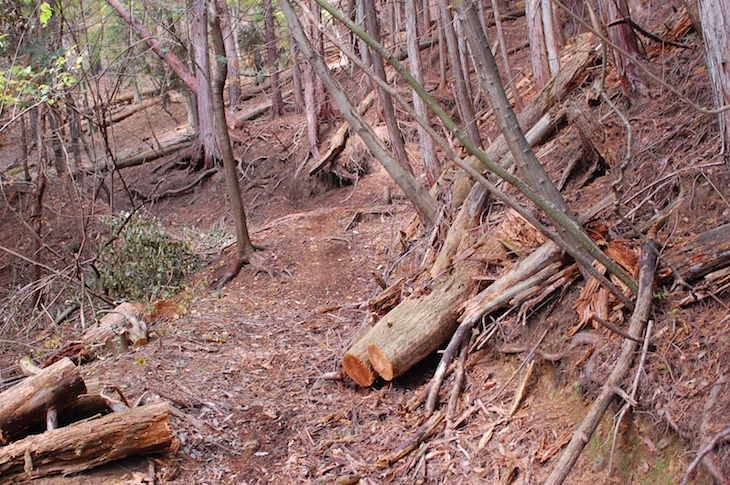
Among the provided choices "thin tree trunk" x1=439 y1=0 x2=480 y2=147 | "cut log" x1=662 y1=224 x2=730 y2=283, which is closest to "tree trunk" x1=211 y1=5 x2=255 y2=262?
"thin tree trunk" x1=439 y1=0 x2=480 y2=147

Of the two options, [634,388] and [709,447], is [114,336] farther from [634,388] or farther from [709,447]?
[709,447]

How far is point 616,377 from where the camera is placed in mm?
3781

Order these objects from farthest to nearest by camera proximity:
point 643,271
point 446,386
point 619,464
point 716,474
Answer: point 446,386 < point 643,271 < point 619,464 < point 716,474

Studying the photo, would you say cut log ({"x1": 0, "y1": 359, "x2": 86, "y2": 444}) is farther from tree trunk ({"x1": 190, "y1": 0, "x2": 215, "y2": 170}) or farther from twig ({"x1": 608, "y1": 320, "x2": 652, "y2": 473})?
tree trunk ({"x1": 190, "y1": 0, "x2": 215, "y2": 170})

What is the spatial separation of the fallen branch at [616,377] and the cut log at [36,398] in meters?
3.33

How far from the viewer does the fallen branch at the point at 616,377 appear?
3.24 meters

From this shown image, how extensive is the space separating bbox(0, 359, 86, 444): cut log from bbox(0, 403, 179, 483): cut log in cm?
20

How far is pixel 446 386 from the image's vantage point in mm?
5344

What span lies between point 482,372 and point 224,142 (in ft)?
19.8

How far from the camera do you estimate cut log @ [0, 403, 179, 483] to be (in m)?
4.27

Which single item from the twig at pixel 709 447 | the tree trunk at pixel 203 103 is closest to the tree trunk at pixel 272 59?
the tree trunk at pixel 203 103

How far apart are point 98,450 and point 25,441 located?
47cm

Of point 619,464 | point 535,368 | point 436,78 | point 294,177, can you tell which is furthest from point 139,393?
point 436,78

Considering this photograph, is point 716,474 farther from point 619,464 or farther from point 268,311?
point 268,311
